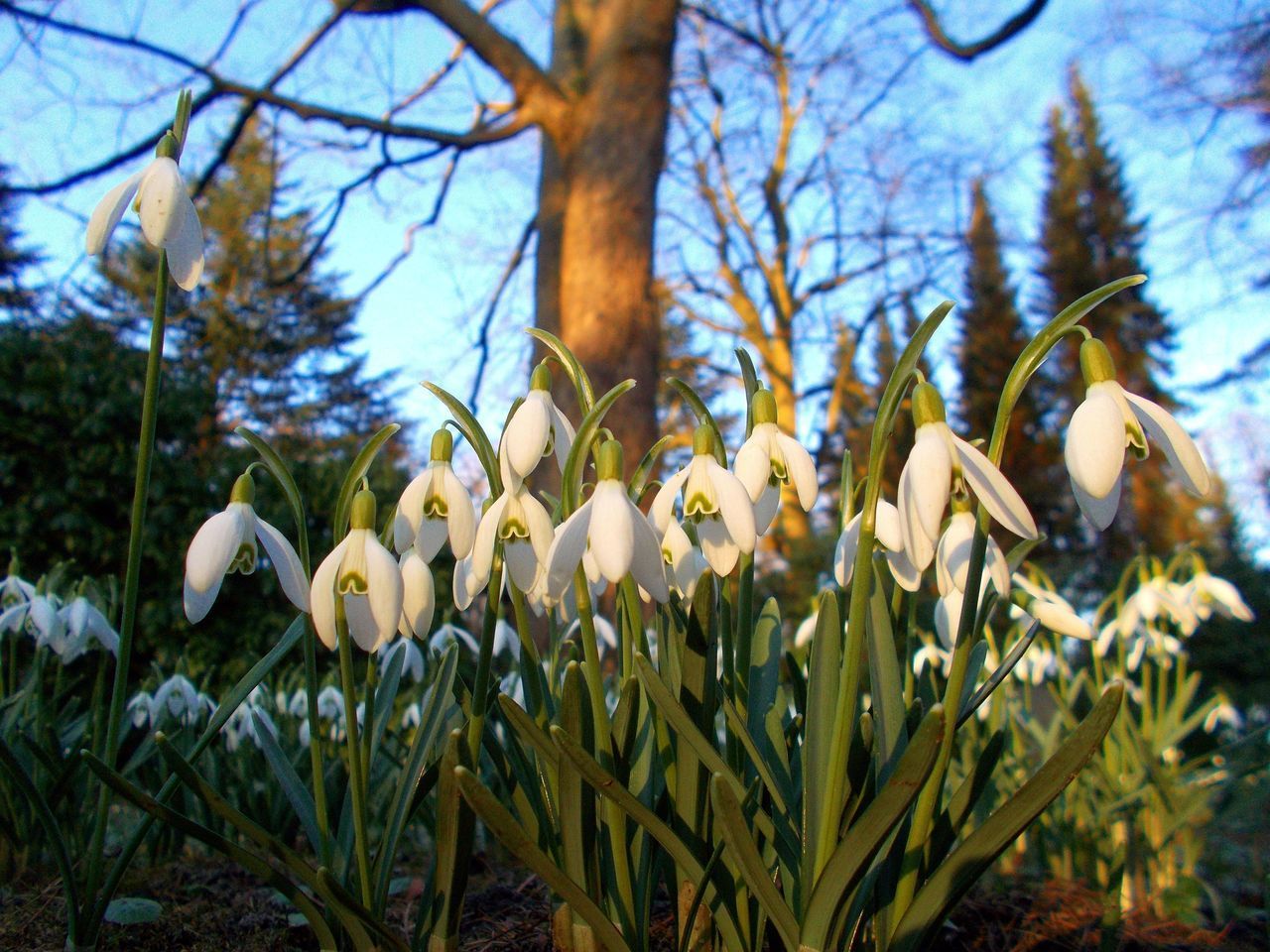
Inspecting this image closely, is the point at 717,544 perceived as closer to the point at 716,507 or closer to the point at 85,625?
the point at 716,507

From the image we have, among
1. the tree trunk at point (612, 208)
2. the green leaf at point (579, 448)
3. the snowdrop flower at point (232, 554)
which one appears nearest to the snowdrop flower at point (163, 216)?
the snowdrop flower at point (232, 554)

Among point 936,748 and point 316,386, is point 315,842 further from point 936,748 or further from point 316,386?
point 316,386

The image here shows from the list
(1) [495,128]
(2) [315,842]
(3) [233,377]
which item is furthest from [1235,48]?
(3) [233,377]

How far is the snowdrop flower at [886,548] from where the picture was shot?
3.91 ft

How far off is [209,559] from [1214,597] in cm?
298

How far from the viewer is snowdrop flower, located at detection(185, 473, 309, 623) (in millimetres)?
1119

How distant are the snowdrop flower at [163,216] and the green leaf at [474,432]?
362 mm

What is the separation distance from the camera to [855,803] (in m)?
1.16

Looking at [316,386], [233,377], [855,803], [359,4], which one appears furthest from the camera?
[316,386]

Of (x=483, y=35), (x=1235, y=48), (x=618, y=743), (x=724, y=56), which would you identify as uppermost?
(x=724, y=56)

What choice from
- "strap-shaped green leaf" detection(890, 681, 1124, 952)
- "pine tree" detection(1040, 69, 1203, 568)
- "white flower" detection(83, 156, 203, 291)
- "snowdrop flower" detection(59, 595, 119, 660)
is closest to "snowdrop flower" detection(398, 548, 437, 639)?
"white flower" detection(83, 156, 203, 291)

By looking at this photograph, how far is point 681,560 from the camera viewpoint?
138 cm

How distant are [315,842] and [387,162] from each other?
664cm

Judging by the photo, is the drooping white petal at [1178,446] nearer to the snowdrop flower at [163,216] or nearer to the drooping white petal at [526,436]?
the drooping white petal at [526,436]
